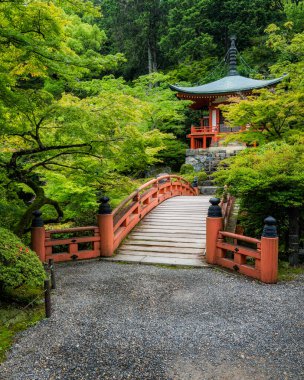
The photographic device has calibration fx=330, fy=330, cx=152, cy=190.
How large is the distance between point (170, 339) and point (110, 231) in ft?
14.7

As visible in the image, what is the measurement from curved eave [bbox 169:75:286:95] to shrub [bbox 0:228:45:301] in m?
19.4

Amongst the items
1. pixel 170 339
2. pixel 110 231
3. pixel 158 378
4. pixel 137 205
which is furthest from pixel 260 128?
pixel 158 378

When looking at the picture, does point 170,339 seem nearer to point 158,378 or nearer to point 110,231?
point 158,378

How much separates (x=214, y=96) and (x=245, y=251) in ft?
61.8

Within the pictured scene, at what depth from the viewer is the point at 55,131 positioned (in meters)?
6.57

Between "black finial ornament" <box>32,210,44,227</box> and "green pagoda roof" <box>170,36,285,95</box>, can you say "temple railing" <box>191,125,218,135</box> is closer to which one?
"green pagoda roof" <box>170,36,285,95</box>

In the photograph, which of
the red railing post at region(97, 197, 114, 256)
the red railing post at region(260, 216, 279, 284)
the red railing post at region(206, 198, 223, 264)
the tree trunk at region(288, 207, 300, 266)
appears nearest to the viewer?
the red railing post at region(260, 216, 279, 284)

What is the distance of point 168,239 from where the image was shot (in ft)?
30.8

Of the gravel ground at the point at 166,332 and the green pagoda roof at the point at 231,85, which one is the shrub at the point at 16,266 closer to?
the gravel ground at the point at 166,332

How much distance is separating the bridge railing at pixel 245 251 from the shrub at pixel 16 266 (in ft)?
13.3

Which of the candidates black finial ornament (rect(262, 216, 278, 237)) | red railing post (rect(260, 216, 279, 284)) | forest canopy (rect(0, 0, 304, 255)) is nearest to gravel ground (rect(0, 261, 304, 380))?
red railing post (rect(260, 216, 279, 284))

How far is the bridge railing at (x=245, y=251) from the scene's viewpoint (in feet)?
20.8

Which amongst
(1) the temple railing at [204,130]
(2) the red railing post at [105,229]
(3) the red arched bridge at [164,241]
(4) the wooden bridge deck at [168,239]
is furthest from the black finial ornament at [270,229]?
(1) the temple railing at [204,130]

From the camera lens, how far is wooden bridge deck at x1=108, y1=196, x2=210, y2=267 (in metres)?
8.20
